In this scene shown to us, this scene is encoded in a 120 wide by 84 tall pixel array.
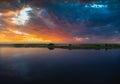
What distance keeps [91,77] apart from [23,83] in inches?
342

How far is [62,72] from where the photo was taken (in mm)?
31547

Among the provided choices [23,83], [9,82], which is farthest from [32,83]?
[9,82]

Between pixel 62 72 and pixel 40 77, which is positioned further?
pixel 62 72

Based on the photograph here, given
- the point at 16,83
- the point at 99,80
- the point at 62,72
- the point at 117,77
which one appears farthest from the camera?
the point at 62,72

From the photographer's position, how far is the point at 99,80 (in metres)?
26.9

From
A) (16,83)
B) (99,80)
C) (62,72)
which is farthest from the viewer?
(62,72)

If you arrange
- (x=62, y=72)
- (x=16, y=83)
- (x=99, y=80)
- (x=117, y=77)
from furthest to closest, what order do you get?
1. (x=62, y=72)
2. (x=117, y=77)
3. (x=99, y=80)
4. (x=16, y=83)

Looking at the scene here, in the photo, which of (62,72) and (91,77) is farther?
(62,72)

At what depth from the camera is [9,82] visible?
83.5 ft

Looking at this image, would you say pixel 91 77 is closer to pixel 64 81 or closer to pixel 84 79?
pixel 84 79

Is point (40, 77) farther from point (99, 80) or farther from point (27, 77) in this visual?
point (99, 80)

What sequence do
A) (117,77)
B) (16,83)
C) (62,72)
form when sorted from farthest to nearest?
(62,72)
(117,77)
(16,83)

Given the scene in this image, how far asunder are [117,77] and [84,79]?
4.54 metres

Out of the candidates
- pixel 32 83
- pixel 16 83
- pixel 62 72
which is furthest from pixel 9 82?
pixel 62 72
